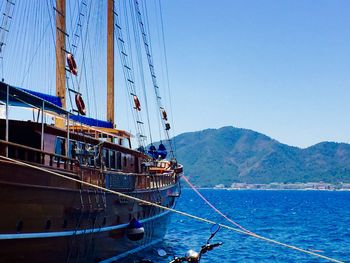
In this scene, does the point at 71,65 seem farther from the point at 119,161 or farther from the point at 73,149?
the point at 73,149

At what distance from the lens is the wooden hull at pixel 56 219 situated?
563 inches

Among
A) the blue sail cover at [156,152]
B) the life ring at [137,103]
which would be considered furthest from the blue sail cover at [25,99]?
the blue sail cover at [156,152]

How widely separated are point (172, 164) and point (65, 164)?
2216cm

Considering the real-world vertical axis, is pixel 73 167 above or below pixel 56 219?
above

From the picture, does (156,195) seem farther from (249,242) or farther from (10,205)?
(10,205)

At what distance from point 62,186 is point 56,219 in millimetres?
1034

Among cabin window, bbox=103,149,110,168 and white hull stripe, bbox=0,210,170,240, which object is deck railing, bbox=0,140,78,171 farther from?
cabin window, bbox=103,149,110,168

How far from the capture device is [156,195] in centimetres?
2919

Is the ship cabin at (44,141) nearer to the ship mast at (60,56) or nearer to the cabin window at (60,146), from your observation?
the cabin window at (60,146)

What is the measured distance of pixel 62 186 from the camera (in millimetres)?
16859

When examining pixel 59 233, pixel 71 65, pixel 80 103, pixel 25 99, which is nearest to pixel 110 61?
pixel 71 65

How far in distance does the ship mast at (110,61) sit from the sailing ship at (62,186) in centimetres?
366

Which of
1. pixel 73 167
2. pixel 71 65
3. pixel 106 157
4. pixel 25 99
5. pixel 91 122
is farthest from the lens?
pixel 91 122

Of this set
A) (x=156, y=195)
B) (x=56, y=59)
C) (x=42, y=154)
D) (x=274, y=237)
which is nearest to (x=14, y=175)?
(x=42, y=154)
